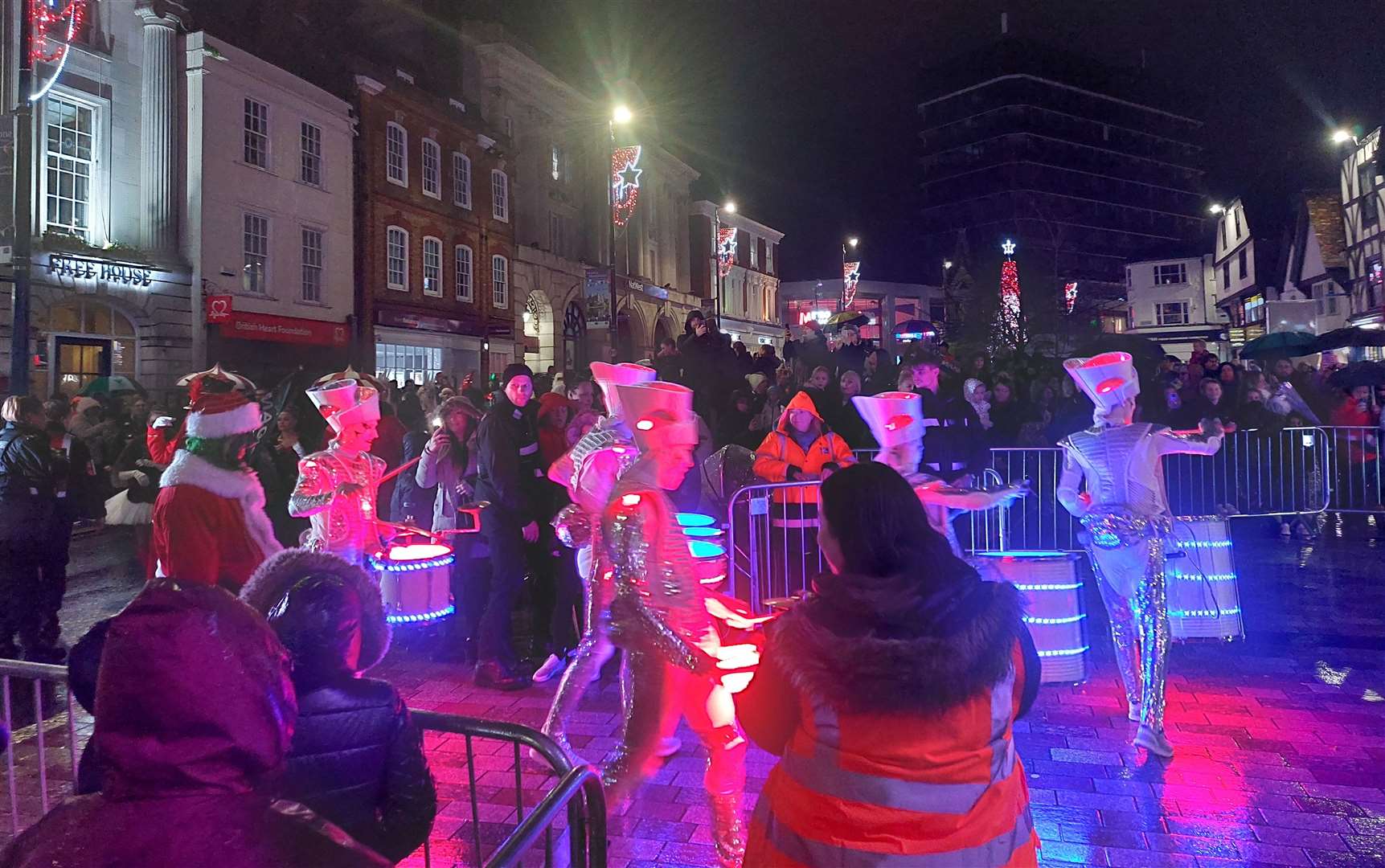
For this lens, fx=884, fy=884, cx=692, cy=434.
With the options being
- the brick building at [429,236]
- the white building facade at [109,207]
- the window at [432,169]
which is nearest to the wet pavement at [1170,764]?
the white building facade at [109,207]

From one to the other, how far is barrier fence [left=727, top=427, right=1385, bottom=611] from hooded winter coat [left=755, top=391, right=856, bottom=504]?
50mm

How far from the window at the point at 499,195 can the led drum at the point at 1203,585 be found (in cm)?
2893

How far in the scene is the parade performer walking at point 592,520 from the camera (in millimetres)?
4246

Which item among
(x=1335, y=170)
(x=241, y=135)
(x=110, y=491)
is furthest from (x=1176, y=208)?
(x=110, y=491)

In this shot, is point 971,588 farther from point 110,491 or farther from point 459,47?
point 459,47

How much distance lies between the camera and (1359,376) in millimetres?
13539

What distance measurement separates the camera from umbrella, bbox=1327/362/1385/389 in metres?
12.9

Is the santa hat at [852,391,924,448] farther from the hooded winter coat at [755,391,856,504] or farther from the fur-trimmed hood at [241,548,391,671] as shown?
the fur-trimmed hood at [241,548,391,671]

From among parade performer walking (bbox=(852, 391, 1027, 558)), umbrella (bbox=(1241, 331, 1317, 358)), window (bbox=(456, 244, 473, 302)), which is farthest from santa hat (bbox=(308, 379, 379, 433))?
window (bbox=(456, 244, 473, 302))

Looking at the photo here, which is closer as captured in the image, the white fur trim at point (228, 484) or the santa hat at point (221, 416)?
the white fur trim at point (228, 484)

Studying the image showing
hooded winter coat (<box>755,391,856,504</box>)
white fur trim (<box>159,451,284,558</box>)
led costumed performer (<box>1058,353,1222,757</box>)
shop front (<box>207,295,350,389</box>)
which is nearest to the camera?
white fur trim (<box>159,451,284,558</box>)

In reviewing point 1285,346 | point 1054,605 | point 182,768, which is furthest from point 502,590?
point 1285,346

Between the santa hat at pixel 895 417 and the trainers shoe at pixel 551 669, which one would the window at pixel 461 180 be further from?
the santa hat at pixel 895 417

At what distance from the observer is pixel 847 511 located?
6.90ft
